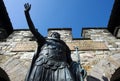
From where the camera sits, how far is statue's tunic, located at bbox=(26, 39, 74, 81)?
3.37 metres

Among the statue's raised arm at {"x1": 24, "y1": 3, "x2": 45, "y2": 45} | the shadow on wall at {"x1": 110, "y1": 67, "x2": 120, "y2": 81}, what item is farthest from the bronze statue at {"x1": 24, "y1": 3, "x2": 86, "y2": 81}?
the shadow on wall at {"x1": 110, "y1": 67, "x2": 120, "y2": 81}

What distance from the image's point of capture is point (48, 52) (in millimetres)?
3793

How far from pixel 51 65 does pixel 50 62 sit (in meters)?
0.06

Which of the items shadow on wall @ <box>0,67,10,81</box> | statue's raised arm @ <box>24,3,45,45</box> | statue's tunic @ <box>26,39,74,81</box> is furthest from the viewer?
shadow on wall @ <box>0,67,10,81</box>

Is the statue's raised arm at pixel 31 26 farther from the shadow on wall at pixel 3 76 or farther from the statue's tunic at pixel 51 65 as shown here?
the shadow on wall at pixel 3 76

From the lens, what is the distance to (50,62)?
11.8 ft

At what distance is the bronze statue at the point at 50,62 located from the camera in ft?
11.1

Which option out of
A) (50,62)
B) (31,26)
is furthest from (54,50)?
(31,26)

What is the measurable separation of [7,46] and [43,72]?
307 centimetres

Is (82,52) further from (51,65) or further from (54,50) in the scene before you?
(51,65)

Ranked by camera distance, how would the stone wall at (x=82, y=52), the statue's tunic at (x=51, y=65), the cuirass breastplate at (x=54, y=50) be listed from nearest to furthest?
the statue's tunic at (x=51, y=65) → the cuirass breastplate at (x=54, y=50) → the stone wall at (x=82, y=52)

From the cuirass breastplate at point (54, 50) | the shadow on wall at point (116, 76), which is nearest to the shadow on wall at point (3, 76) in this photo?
the cuirass breastplate at point (54, 50)

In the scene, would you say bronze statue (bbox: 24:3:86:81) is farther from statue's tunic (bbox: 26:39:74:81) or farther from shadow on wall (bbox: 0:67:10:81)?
shadow on wall (bbox: 0:67:10:81)

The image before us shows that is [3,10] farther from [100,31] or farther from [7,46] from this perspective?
[100,31]
